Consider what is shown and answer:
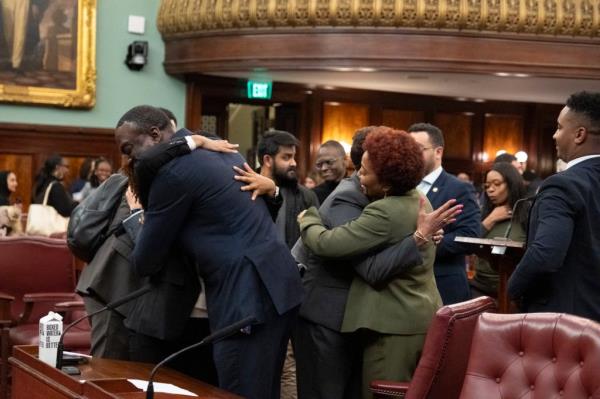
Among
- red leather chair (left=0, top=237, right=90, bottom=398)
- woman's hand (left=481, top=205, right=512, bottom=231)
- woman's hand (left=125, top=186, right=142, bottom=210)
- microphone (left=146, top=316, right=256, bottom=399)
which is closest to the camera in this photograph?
microphone (left=146, top=316, right=256, bottom=399)

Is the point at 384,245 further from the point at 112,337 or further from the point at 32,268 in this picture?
the point at 32,268

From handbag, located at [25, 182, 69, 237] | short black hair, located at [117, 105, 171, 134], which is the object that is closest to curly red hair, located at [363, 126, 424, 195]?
short black hair, located at [117, 105, 171, 134]

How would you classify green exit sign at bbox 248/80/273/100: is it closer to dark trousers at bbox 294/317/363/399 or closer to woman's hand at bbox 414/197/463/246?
dark trousers at bbox 294/317/363/399

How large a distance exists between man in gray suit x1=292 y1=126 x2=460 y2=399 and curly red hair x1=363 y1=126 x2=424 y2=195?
160mm

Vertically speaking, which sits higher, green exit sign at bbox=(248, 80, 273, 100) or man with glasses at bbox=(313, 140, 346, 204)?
green exit sign at bbox=(248, 80, 273, 100)

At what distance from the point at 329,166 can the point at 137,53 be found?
6.91 metres

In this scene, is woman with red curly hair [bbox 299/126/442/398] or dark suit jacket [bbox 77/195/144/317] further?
dark suit jacket [bbox 77/195/144/317]

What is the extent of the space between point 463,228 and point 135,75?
27.8ft

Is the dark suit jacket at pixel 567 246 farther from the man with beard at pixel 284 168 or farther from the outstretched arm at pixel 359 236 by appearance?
the man with beard at pixel 284 168

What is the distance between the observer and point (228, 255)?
13.5 feet

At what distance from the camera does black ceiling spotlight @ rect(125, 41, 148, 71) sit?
13422 mm

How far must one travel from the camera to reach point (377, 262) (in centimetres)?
432

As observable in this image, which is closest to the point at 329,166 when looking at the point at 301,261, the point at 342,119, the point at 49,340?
the point at 301,261

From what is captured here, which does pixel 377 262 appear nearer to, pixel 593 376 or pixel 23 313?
pixel 593 376
